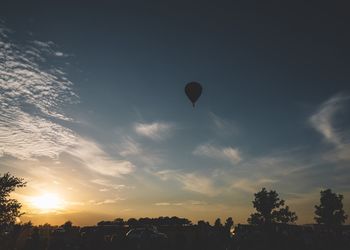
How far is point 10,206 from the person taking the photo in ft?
104

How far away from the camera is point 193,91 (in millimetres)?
31250

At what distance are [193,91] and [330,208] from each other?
2306 inches

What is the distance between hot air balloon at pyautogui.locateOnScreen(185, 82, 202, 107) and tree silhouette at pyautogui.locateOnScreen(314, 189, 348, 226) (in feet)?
187

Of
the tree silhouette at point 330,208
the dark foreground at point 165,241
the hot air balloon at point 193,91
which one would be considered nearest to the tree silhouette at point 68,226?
the dark foreground at point 165,241

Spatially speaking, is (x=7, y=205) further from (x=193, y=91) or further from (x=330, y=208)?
(x=330, y=208)

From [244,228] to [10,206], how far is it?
2551 cm

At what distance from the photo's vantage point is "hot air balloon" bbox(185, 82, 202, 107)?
31030 millimetres

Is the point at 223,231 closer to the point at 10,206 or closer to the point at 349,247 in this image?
the point at 349,247

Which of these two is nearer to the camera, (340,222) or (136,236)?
(136,236)

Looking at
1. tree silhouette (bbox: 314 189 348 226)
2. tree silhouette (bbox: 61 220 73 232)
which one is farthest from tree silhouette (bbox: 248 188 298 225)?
tree silhouette (bbox: 61 220 73 232)

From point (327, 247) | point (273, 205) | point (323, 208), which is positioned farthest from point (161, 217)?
point (327, 247)

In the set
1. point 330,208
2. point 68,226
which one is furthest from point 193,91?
point 330,208

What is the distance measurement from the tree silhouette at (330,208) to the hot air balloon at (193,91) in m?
57.0

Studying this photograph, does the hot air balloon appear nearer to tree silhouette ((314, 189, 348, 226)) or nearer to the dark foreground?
the dark foreground
